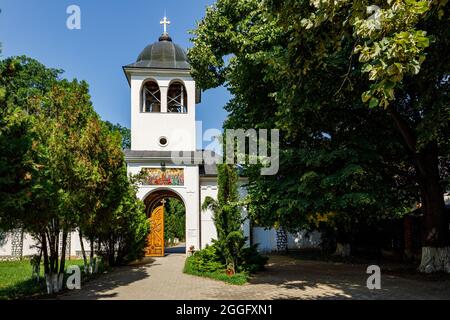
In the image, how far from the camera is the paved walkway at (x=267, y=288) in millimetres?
8938

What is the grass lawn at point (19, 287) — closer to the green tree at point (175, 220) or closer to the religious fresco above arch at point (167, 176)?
the religious fresco above arch at point (167, 176)

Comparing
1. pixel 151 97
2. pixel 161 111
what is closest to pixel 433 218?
pixel 161 111

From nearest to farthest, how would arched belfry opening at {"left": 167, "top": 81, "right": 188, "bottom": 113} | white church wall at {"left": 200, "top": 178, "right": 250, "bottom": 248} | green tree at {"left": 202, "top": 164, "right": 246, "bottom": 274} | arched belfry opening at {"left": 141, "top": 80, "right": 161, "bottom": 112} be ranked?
green tree at {"left": 202, "top": 164, "right": 246, "bottom": 274}
white church wall at {"left": 200, "top": 178, "right": 250, "bottom": 248}
arched belfry opening at {"left": 141, "top": 80, "right": 161, "bottom": 112}
arched belfry opening at {"left": 167, "top": 81, "right": 188, "bottom": 113}

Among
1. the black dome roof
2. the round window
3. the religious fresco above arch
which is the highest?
the black dome roof

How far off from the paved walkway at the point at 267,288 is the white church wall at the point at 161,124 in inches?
406

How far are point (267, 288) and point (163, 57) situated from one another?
1694cm

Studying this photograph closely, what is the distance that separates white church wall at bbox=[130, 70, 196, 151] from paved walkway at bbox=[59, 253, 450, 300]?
10312mm

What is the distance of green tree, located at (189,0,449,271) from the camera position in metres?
9.16

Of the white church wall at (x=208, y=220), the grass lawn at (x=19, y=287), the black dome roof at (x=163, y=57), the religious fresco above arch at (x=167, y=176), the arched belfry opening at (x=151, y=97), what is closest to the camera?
the grass lawn at (x=19, y=287)

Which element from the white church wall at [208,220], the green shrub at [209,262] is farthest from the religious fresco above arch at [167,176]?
the green shrub at [209,262]

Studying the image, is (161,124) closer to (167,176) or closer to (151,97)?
(151,97)

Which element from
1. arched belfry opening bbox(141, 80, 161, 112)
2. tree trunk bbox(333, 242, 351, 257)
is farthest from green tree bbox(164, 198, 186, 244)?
tree trunk bbox(333, 242, 351, 257)

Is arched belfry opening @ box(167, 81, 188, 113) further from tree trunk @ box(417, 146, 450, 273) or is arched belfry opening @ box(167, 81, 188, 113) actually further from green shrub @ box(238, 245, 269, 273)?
tree trunk @ box(417, 146, 450, 273)

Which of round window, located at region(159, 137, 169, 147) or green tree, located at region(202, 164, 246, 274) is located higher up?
round window, located at region(159, 137, 169, 147)
